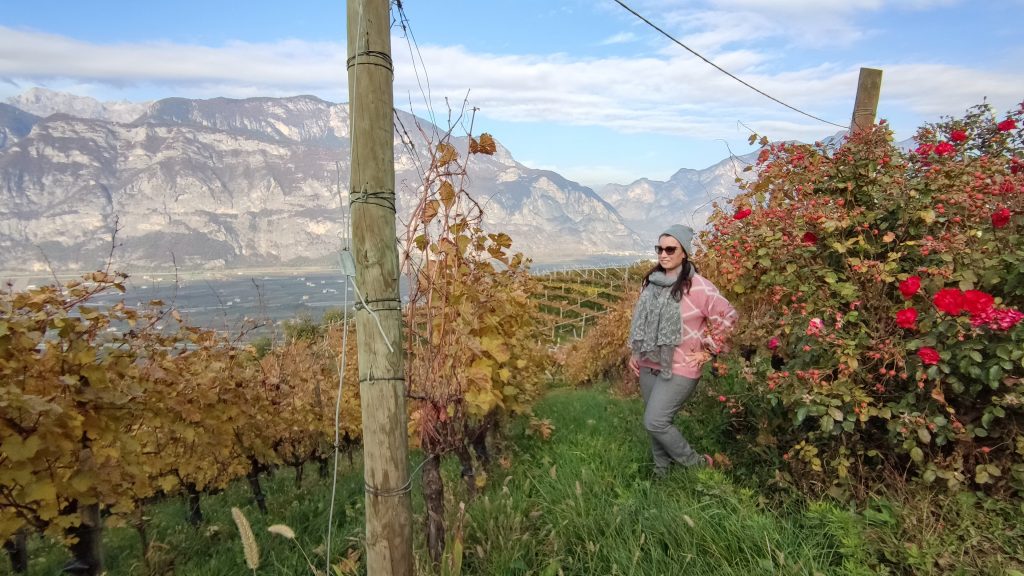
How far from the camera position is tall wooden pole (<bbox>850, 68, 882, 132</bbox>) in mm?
5867

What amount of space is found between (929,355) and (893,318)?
54 centimetres

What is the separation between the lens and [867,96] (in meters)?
5.91

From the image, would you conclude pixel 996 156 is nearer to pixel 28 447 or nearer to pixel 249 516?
pixel 28 447

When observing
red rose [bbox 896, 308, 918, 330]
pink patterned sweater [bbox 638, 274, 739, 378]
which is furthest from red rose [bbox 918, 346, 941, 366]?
pink patterned sweater [bbox 638, 274, 739, 378]

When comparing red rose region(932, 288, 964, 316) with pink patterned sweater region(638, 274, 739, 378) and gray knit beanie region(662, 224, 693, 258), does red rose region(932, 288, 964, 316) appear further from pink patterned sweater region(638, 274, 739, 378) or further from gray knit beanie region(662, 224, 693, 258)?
gray knit beanie region(662, 224, 693, 258)

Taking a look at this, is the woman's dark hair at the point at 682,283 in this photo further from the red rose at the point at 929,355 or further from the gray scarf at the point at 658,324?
the red rose at the point at 929,355

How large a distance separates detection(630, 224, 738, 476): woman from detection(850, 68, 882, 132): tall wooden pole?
3.48 m

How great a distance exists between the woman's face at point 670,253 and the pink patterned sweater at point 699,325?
19 cm

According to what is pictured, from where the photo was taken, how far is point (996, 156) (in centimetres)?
412

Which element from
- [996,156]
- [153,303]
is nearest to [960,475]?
[996,156]

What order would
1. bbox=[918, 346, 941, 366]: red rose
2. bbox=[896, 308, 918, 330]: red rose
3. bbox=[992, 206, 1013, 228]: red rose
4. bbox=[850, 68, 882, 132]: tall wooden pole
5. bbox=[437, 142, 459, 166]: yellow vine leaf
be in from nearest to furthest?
bbox=[918, 346, 941, 366]: red rose, bbox=[896, 308, 918, 330]: red rose, bbox=[992, 206, 1013, 228]: red rose, bbox=[437, 142, 459, 166]: yellow vine leaf, bbox=[850, 68, 882, 132]: tall wooden pole

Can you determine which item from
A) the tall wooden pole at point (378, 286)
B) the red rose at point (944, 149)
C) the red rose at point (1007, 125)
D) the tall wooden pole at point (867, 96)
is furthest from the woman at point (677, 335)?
the tall wooden pole at point (867, 96)

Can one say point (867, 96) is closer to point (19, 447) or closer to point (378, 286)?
point (378, 286)

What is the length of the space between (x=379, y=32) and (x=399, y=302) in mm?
1177
